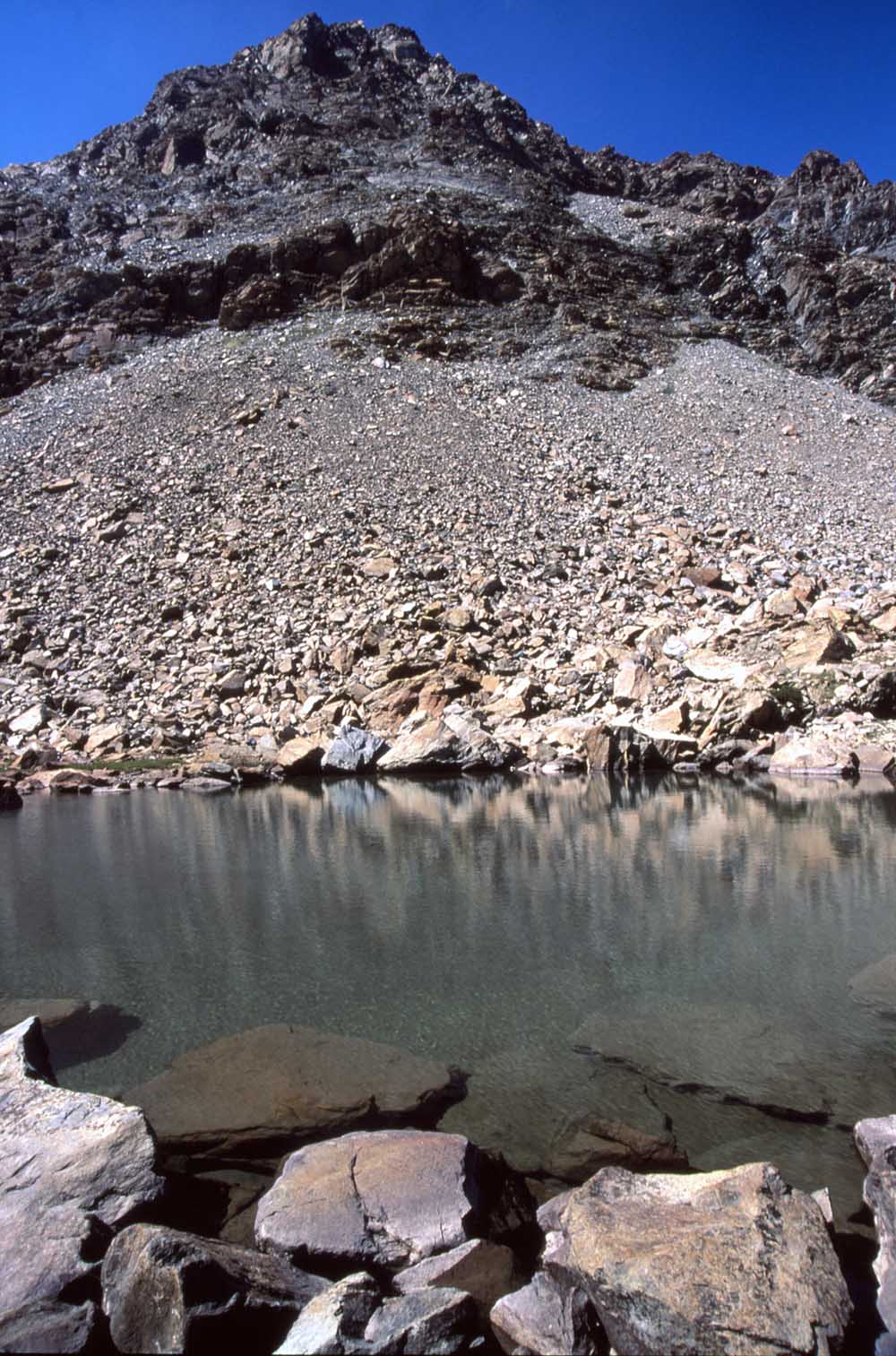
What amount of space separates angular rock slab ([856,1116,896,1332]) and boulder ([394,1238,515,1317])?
1.50m

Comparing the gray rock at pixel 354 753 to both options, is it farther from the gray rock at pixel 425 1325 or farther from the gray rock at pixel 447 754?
the gray rock at pixel 425 1325

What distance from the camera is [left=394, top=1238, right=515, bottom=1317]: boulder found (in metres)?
3.57

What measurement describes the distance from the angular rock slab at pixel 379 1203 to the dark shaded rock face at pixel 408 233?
43.7 metres

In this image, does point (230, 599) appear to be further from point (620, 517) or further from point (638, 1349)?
point (638, 1349)

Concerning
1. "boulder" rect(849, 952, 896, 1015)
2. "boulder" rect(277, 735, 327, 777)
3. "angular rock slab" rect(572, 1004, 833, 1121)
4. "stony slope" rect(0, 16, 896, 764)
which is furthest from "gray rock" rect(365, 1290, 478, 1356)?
"boulder" rect(277, 735, 327, 777)

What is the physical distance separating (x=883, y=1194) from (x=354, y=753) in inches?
728

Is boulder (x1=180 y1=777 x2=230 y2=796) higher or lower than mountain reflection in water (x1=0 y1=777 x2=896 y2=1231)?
lower

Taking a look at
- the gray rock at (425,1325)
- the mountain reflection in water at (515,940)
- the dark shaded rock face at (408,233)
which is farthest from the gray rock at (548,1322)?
the dark shaded rock face at (408,233)

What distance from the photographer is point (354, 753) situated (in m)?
21.9

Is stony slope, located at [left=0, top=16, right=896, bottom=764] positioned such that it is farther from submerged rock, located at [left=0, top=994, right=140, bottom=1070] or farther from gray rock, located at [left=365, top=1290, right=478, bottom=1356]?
gray rock, located at [left=365, top=1290, right=478, bottom=1356]

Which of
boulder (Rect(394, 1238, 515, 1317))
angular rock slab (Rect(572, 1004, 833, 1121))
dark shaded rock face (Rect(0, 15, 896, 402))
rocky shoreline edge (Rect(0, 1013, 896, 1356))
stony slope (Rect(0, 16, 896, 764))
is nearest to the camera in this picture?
rocky shoreline edge (Rect(0, 1013, 896, 1356))

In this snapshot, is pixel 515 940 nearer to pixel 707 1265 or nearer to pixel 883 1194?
pixel 883 1194

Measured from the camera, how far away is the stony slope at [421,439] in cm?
2408

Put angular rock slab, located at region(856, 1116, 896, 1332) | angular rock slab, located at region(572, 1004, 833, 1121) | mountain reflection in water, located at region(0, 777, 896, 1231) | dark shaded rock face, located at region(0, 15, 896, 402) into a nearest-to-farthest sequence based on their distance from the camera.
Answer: angular rock slab, located at region(856, 1116, 896, 1332)
angular rock slab, located at region(572, 1004, 833, 1121)
mountain reflection in water, located at region(0, 777, 896, 1231)
dark shaded rock face, located at region(0, 15, 896, 402)
